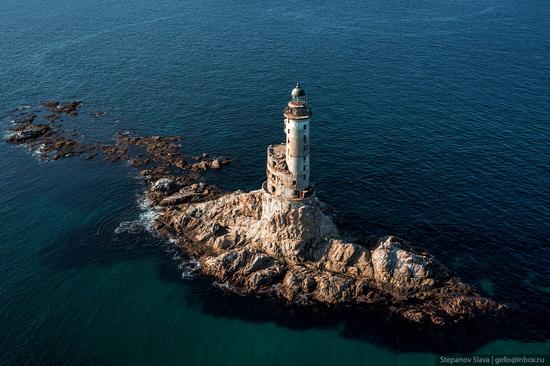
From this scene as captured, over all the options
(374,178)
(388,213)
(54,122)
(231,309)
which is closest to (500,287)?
(388,213)

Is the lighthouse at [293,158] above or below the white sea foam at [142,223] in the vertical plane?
above

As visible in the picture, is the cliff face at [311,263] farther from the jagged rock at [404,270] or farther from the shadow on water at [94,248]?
the shadow on water at [94,248]

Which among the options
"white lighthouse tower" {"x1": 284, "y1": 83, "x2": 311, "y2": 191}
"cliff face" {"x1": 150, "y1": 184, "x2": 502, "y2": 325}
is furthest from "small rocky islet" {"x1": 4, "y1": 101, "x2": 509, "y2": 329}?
"white lighthouse tower" {"x1": 284, "y1": 83, "x2": 311, "y2": 191}

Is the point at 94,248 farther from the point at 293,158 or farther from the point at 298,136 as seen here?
the point at 298,136

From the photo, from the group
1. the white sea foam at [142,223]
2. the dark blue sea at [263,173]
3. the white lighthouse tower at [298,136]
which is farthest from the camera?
the white sea foam at [142,223]

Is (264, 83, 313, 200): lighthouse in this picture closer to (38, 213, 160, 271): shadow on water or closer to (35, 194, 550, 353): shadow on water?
(35, 194, 550, 353): shadow on water

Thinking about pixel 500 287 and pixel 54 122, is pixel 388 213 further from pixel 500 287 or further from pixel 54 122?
pixel 54 122

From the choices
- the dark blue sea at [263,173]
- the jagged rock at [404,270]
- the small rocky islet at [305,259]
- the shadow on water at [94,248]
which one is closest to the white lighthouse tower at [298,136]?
the small rocky islet at [305,259]

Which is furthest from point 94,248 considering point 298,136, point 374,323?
point 374,323
